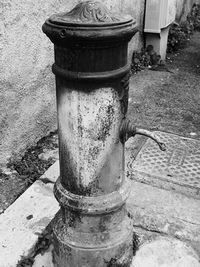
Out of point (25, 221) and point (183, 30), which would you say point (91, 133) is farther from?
point (183, 30)

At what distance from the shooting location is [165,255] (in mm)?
2531

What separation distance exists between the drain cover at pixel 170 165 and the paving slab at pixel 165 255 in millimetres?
582

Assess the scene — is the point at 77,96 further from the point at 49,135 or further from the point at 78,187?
the point at 49,135

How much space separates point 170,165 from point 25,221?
1320mm

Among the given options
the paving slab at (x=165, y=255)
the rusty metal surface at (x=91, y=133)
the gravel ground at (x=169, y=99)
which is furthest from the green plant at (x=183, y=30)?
the rusty metal surface at (x=91, y=133)

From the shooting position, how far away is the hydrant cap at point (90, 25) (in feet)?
5.75

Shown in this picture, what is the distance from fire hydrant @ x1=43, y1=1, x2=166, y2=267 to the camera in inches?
72.0

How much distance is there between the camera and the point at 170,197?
3.04 meters

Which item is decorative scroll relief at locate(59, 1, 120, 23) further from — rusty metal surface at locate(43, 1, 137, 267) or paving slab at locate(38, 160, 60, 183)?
paving slab at locate(38, 160, 60, 183)

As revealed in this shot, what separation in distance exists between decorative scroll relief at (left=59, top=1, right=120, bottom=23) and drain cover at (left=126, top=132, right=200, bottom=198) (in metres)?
1.64

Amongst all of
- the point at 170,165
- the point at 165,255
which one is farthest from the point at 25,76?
the point at 165,255

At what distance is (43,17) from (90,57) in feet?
5.79

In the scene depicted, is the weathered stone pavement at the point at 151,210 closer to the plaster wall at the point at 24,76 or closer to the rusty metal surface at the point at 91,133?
the rusty metal surface at the point at 91,133

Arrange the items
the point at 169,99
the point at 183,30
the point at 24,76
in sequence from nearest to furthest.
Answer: the point at 24,76
the point at 169,99
the point at 183,30
